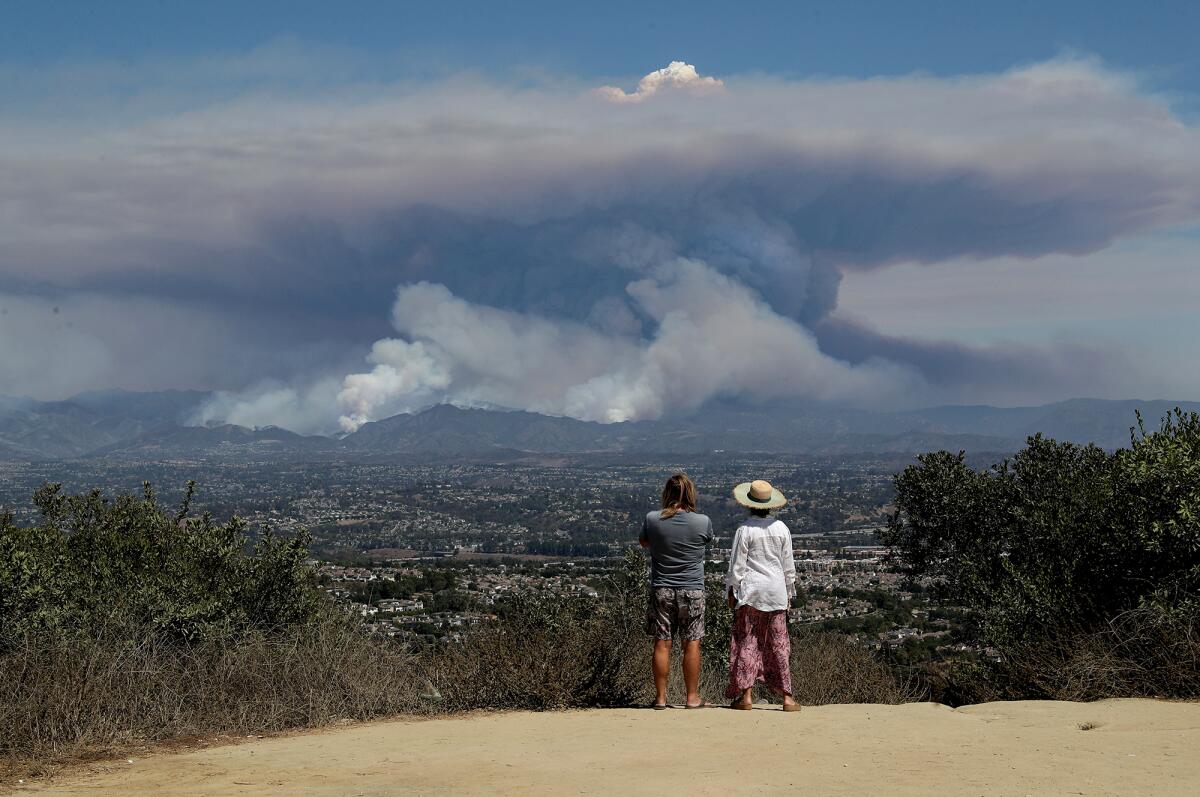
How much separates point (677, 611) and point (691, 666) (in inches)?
20.9

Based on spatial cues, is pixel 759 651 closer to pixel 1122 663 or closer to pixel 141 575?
pixel 1122 663

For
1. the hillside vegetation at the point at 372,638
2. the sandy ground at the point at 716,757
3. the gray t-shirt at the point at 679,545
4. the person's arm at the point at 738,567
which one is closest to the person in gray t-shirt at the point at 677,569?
the gray t-shirt at the point at 679,545

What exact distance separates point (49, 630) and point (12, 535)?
2874 millimetres

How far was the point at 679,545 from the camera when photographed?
30.8ft

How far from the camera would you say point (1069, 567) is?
14594 mm

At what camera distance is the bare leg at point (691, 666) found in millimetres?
9516

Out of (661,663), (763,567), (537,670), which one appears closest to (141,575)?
(537,670)

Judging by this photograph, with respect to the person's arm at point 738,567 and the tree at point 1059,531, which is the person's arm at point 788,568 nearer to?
the person's arm at point 738,567

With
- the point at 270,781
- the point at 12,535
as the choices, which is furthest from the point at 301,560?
the point at 270,781

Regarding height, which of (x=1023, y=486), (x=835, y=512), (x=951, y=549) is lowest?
(x=835, y=512)

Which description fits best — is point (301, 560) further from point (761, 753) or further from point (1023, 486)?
point (1023, 486)

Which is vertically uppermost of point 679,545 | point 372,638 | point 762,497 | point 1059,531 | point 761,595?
point 762,497

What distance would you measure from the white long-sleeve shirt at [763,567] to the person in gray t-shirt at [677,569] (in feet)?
1.10

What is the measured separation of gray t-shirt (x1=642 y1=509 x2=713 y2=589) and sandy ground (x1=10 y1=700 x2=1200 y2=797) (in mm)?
1195
